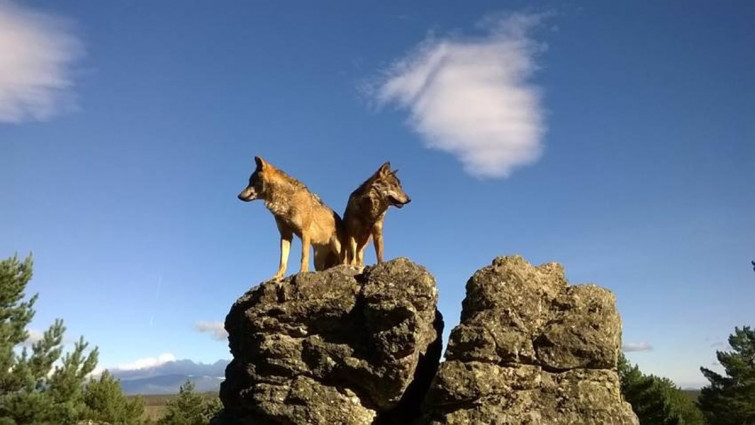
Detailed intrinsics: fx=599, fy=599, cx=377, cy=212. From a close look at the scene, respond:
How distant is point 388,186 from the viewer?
16.0 meters

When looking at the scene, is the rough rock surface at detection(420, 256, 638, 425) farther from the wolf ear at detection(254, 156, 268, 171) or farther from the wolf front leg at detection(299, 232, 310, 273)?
the wolf ear at detection(254, 156, 268, 171)

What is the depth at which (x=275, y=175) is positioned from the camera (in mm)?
15742

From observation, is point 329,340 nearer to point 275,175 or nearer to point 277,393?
point 277,393

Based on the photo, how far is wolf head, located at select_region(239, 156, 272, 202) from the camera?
15523 millimetres

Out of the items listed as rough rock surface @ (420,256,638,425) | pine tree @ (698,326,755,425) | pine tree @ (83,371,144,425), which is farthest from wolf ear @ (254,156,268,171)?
pine tree @ (698,326,755,425)

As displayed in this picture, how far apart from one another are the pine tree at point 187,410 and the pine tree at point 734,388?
3820cm

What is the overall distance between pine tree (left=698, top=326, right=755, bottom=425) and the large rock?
128 ft

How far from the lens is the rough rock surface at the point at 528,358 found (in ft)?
43.1

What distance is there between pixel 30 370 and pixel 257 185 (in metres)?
16.4

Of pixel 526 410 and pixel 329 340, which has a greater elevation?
pixel 329 340

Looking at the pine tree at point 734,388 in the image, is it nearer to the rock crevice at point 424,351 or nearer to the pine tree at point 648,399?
the pine tree at point 648,399

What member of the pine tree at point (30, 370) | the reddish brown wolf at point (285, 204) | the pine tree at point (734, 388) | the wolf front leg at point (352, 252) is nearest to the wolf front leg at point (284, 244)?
the reddish brown wolf at point (285, 204)

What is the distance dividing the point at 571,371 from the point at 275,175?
8718 millimetres

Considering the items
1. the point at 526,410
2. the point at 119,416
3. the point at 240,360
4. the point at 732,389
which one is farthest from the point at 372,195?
the point at 732,389
